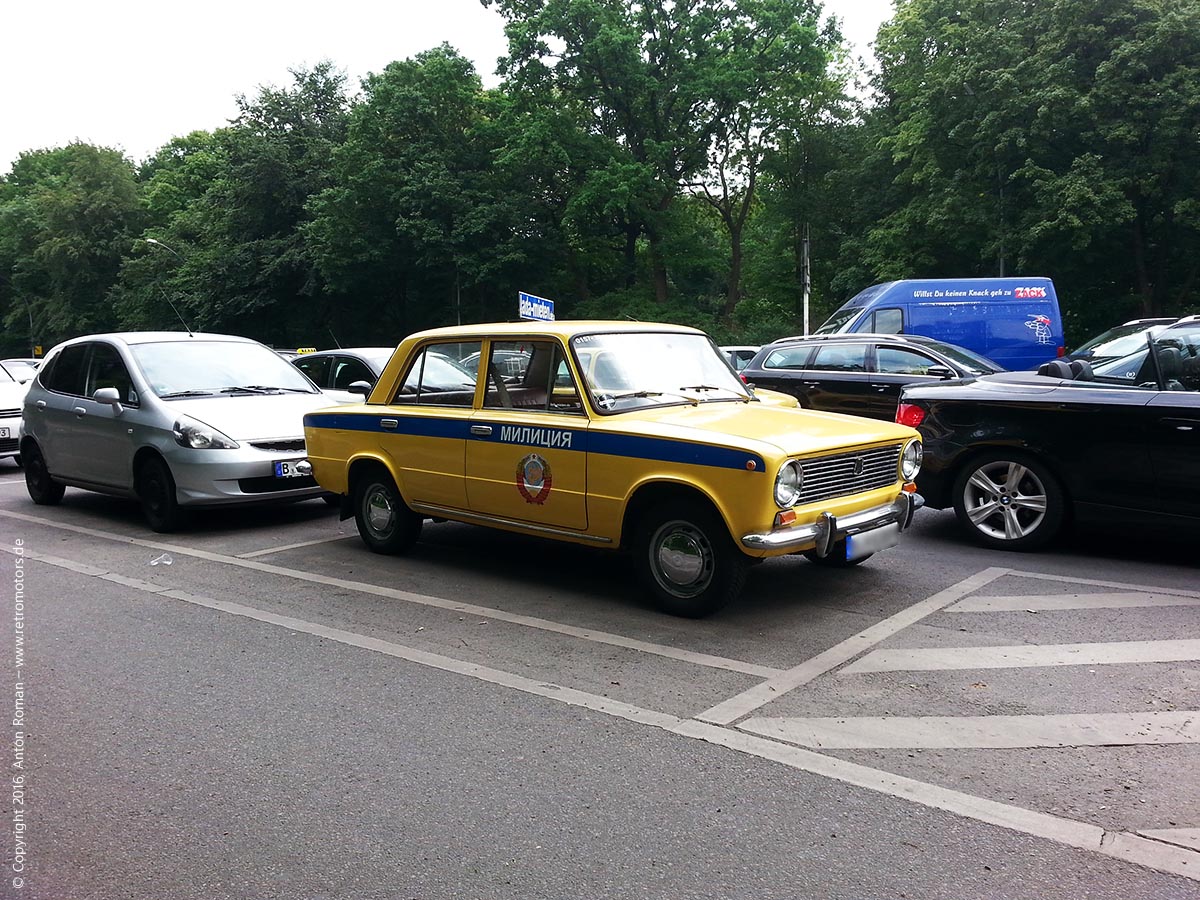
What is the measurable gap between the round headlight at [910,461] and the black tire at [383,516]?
3.61 meters

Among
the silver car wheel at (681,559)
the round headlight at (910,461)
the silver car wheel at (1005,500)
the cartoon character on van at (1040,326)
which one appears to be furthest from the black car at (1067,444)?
the cartoon character on van at (1040,326)

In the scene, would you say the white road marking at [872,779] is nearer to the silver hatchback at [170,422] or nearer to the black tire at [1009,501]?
the silver hatchback at [170,422]

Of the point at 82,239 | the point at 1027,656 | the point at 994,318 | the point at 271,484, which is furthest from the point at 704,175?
the point at 82,239

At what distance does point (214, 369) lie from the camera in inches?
386

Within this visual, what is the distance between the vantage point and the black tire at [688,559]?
560 centimetres

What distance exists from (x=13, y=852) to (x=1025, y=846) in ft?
11.1

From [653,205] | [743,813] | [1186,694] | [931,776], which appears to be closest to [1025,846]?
[931,776]

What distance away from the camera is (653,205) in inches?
1554

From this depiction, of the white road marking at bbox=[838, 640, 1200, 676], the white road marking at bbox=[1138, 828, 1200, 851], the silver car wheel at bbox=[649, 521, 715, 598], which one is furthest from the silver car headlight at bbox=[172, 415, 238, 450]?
the white road marking at bbox=[1138, 828, 1200, 851]

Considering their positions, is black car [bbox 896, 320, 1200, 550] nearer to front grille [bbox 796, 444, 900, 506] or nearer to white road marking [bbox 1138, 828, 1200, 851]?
front grille [bbox 796, 444, 900, 506]

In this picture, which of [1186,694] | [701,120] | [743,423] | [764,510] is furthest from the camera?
[701,120]

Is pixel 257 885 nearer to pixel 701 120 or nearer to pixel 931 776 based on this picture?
pixel 931 776

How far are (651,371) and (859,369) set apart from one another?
23.2ft

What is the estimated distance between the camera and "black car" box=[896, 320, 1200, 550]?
22.0 feet
